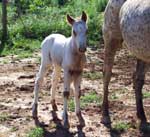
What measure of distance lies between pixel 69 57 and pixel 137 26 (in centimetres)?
102

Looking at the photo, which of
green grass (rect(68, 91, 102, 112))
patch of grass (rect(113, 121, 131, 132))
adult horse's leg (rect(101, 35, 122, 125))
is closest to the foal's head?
adult horse's leg (rect(101, 35, 122, 125))

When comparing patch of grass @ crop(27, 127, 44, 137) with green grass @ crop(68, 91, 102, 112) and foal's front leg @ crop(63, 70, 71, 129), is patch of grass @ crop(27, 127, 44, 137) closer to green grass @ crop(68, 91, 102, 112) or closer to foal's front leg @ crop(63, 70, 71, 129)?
foal's front leg @ crop(63, 70, 71, 129)

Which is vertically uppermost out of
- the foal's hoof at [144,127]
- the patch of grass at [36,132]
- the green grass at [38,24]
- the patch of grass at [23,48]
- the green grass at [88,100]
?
the green grass at [38,24]

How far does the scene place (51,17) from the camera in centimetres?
1501

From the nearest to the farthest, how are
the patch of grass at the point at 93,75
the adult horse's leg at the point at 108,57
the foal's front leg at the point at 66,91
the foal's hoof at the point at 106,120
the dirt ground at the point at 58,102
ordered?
the foal's front leg at the point at 66,91 < the dirt ground at the point at 58,102 < the foal's hoof at the point at 106,120 < the adult horse's leg at the point at 108,57 < the patch of grass at the point at 93,75

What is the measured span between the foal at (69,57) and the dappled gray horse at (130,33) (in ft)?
2.17

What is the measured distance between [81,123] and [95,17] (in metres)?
8.02

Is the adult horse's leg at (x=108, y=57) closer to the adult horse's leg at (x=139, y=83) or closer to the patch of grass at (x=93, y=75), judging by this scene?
the adult horse's leg at (x=139, y=83)

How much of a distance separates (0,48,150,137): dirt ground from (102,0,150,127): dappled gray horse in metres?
0.26

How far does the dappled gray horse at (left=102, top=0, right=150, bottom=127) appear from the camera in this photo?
6262 millimetres

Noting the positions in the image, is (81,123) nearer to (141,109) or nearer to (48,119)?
(48,119)

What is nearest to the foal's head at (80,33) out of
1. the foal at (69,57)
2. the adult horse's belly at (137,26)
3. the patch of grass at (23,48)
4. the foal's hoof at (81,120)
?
the foal at (69,57)

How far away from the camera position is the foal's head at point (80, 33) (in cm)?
610

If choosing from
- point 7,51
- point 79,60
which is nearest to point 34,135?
point 79,60
